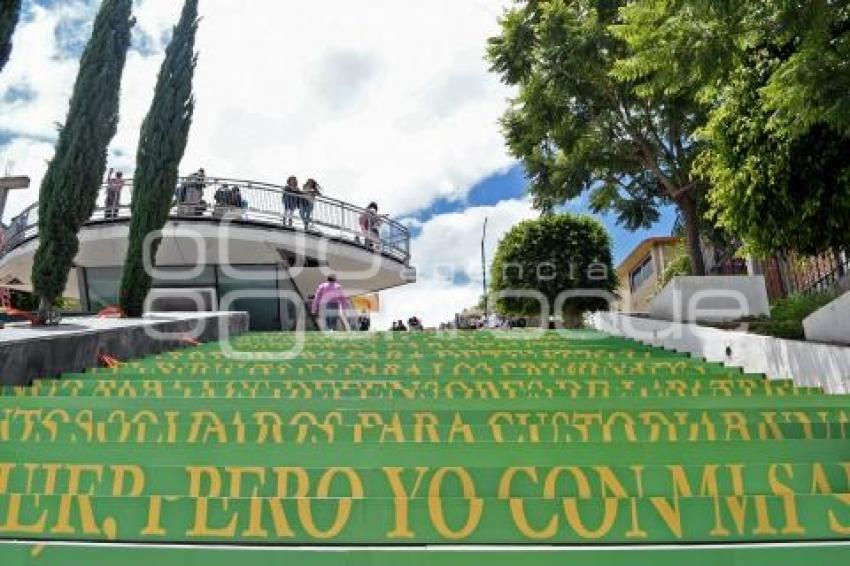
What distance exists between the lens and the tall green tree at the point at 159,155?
10828mm

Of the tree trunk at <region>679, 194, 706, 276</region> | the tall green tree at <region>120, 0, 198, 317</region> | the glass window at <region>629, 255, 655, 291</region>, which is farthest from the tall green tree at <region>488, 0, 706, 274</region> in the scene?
the glass window at <region>629, 255, 655, 291</region>

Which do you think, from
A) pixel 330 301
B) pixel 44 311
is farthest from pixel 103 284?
pixel 44 311

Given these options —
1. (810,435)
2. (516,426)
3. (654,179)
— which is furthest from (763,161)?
(654,179)

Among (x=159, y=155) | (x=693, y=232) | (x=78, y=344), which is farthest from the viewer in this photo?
(x=693, y=232)

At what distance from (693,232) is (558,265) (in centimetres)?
863

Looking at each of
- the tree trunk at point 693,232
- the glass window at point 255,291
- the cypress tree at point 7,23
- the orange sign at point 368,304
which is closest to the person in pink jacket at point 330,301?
the cypress tree at point 7,23

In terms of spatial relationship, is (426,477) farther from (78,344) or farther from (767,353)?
(78,344)

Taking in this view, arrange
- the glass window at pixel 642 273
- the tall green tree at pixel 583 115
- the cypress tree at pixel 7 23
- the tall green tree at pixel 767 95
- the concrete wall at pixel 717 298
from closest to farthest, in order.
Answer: the tall green tree at pixel 767 95 < the cypress tree at pixel 7 23 < the concrete wall at pixel 717 298 < the tall green tree at pixel 583 115 < the glass window at pixel 642 273

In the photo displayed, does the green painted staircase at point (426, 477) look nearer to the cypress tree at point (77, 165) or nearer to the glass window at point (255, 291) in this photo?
the cypress tree at point (77, 165)

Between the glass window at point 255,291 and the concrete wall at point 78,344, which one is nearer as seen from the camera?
the concrete wall at point 78,344

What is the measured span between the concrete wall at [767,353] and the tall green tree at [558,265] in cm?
1474

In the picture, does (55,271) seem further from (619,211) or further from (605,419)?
(619,211)

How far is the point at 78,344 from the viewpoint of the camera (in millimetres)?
6441

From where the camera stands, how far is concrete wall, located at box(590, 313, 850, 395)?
5.25 meters
